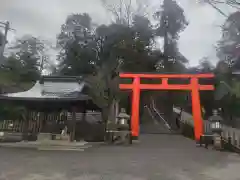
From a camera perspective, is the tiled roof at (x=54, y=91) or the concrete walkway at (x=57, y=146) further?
the tiled roof at (x=54, y=91)

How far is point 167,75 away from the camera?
63.9 feet

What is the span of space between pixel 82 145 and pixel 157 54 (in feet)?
76.7

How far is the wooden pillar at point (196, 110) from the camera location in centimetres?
1754

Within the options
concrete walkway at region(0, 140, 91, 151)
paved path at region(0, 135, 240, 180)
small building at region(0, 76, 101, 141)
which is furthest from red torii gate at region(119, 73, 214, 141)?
paved path at region(0, 135, 240, 180)

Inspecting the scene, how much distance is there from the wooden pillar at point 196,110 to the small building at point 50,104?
262 inches

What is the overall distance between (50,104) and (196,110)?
946 centimetres

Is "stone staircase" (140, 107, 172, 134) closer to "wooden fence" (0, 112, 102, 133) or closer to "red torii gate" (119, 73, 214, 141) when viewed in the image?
Result: "red torii gate" (119, 73, 214, 141)

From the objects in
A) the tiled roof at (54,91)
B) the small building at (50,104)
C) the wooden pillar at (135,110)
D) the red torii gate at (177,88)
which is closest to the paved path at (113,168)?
the small building at (50,104)

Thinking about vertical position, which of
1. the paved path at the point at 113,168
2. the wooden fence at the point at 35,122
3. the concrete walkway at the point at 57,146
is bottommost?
the paved path at the point at 113,168

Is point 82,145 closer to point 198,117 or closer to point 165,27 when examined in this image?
point 198,117

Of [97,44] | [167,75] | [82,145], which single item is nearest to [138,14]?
[97,44]

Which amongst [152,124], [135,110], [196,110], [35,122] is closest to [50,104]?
[35,122]

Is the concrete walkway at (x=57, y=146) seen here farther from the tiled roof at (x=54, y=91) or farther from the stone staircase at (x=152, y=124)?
the stone staircase at (x=152, y=124)

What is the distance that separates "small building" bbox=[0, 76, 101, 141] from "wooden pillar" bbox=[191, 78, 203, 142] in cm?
667
